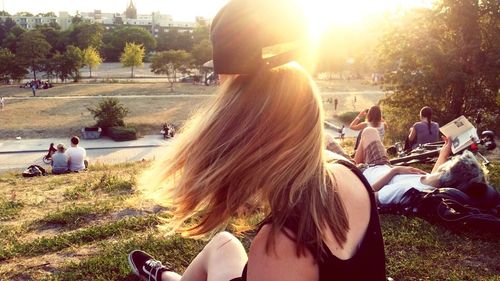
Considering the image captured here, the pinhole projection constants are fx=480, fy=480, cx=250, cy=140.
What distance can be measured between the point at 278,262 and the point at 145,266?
2.16 m

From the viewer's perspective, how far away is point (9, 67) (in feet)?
175

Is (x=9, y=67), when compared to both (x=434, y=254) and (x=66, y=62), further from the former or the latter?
(x=434, y=254)

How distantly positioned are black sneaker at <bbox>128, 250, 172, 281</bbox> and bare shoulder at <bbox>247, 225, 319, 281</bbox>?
6.32 ft

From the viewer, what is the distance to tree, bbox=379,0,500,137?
16.0 metres

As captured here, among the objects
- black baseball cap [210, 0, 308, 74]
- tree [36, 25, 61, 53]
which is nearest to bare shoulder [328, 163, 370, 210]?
black baseball cap [210, 0, 308, 74]

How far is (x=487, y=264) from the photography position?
145 inches

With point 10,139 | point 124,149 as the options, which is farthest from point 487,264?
point 10,139

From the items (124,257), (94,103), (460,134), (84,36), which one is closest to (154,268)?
(124,257)

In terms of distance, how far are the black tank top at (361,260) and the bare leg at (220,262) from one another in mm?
872

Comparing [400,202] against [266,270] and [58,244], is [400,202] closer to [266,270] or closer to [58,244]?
[58,244]

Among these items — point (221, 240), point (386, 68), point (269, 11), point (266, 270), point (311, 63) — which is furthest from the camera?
point (386, 68)

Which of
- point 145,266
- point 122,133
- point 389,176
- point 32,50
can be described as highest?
point 32,50

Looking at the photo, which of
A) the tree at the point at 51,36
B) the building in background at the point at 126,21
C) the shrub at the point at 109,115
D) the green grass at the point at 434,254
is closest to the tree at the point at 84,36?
the tree at the point at 51,36

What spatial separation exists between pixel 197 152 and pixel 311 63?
1.65 ft
